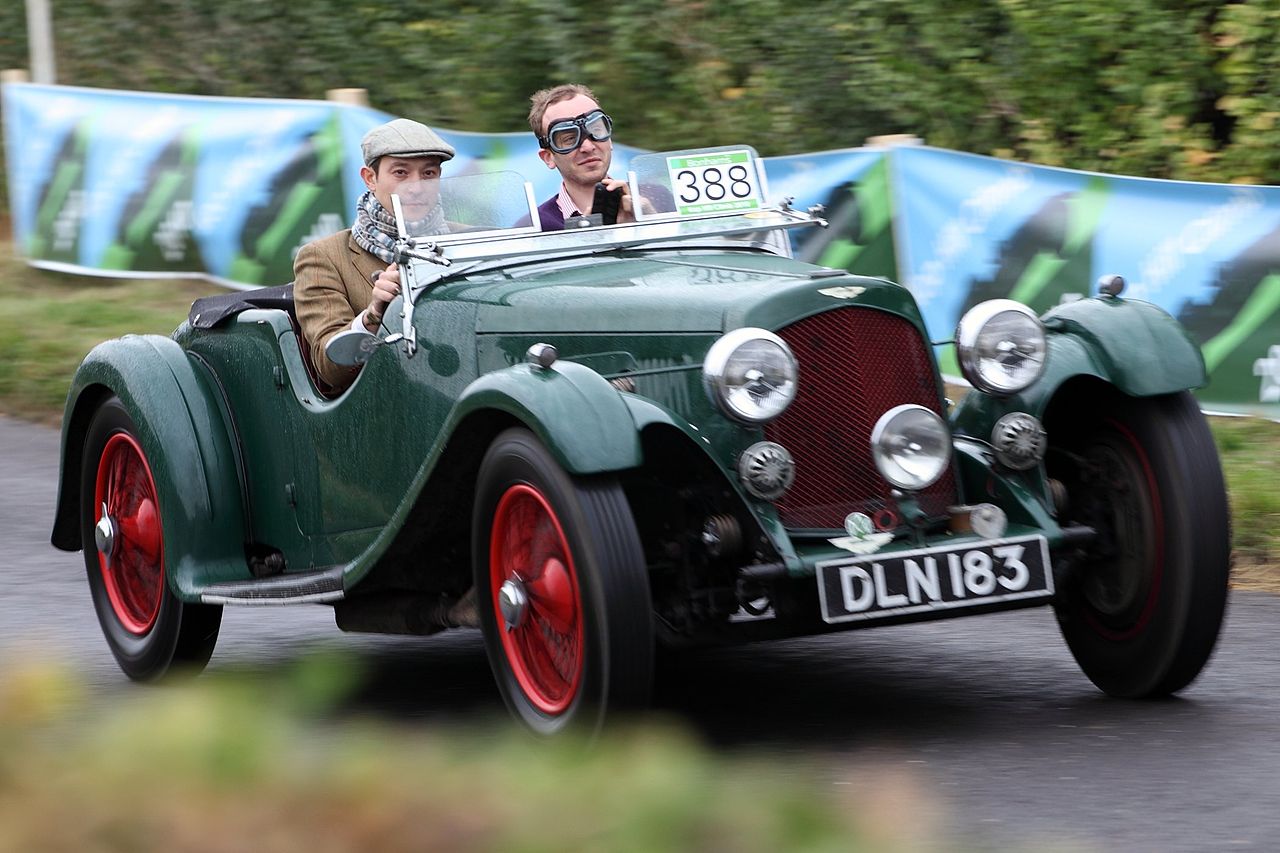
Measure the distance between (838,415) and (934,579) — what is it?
0.52 metres

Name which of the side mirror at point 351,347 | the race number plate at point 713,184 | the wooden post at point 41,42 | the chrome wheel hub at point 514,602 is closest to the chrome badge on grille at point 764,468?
the chrome wheel hub at point 514,602

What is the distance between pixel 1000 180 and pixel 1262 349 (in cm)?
164

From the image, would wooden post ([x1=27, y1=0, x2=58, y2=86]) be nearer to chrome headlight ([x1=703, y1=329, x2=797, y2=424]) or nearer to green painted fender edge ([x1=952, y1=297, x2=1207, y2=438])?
green painted fender edge ([x1=952, y1=297, x2=1207, y2=438])

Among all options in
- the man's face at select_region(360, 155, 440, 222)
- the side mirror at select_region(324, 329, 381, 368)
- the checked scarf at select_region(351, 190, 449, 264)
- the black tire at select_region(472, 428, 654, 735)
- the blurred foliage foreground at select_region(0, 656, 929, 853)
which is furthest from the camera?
the checked scarf at select_region(351, 190, 449, 264)

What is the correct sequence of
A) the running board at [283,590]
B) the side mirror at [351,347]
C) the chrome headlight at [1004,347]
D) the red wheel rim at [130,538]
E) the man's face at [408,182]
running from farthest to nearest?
1. the red wheel rim at [130,538]
2. the man's face at [408,182]
3. the running board at [283,590]
4. the side mirror at [351,347]
5. the chrome headlight at [1004,347]

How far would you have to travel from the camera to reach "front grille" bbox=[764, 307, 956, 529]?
492cm

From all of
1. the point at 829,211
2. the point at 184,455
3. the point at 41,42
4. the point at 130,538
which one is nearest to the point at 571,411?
the point at 184,455

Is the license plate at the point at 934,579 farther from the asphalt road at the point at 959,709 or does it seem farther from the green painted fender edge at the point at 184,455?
the green painted fender edge at the point at 184,455

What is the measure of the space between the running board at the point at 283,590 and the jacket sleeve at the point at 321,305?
571 mm

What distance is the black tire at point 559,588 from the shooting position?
4.39m

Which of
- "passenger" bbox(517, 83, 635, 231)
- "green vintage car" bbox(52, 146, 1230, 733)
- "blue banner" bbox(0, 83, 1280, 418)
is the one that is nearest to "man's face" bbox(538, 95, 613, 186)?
"passenger" bbox(517, 83, 635, 231)

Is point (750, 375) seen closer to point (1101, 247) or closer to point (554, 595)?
point (554, 595)

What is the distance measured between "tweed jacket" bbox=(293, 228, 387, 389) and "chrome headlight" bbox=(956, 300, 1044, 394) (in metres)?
1.80

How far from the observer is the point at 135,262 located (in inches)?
520
